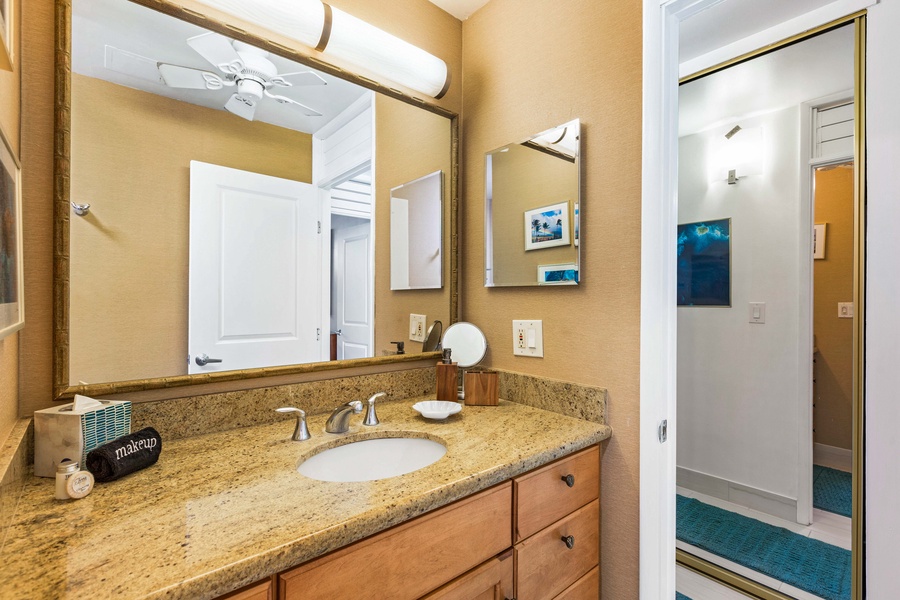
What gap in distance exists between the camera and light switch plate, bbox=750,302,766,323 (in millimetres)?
2279

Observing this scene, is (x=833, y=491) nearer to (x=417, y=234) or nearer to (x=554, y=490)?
(x=554, y=490)

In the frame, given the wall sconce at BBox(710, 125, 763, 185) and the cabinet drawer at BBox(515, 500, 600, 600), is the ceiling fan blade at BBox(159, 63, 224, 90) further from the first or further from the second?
the wall sconce at BBox(710, 125, 763, 185)

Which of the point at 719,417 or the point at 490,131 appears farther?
the point at 719,417

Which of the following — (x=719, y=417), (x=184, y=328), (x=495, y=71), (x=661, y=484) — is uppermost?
(x=495, y=71)

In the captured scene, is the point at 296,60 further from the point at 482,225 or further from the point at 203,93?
the point at 482,225

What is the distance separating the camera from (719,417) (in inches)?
97.1

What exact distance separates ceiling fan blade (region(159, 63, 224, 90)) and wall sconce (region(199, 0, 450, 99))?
17 centimetres

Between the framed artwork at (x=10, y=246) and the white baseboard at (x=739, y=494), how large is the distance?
8.66 ft

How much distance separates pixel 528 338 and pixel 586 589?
723mm

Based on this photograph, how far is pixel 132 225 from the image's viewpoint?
1002 millimetres

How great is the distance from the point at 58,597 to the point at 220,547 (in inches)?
6.4

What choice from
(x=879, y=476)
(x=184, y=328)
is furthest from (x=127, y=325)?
(x=879, y=476)

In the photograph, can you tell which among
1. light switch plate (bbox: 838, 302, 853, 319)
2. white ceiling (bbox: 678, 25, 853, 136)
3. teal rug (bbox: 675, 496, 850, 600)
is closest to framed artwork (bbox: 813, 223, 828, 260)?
light switch plate (bbox: 838, 302, 853, 319)

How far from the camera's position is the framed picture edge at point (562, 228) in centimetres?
130
